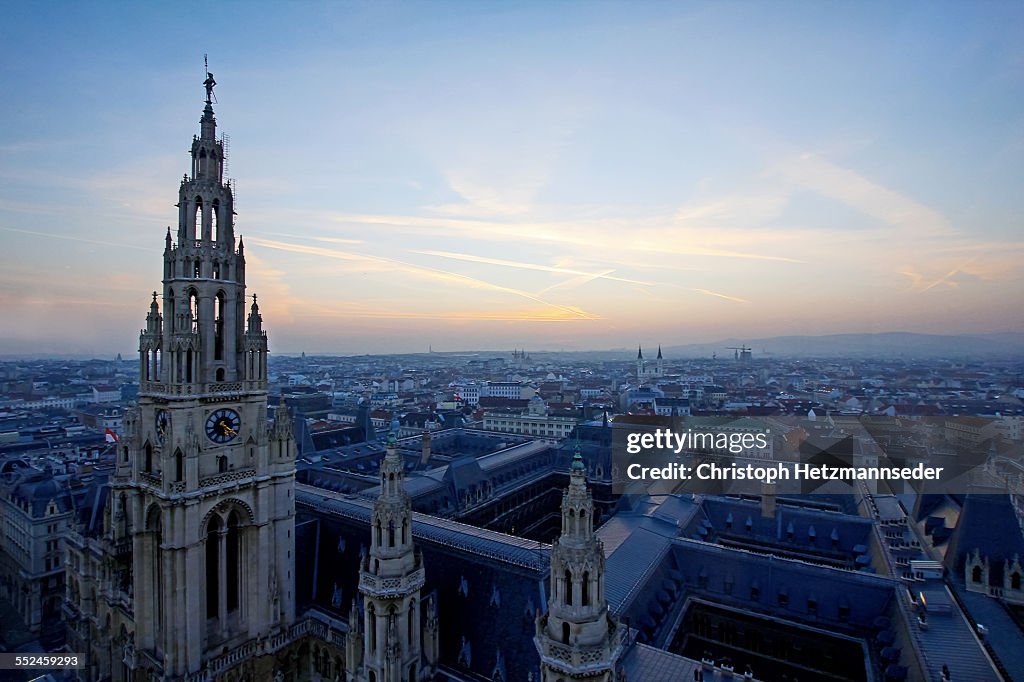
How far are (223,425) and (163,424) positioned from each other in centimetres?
275

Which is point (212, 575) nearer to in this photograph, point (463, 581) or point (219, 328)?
point (219, 328)

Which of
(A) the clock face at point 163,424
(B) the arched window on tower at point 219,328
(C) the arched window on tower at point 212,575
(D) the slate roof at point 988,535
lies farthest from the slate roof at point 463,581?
(D) the slate roof at point 988,535

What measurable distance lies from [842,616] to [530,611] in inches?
955

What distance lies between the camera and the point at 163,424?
93.7 ft

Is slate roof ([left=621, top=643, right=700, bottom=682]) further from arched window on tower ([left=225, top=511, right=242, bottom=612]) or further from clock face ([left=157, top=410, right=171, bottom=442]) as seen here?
clock face ([left=157, top=410, right=171, bottom=442])

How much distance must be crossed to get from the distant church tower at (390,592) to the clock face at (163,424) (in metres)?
11.6

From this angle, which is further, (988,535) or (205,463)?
(988,535)

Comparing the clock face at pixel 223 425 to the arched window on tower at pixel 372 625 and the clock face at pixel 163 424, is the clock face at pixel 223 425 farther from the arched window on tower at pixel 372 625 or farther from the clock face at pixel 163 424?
the arched window on tower at pixel 372 625

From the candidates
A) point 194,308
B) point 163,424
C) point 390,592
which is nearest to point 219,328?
point 194,308

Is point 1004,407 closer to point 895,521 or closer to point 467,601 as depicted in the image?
point 895,521

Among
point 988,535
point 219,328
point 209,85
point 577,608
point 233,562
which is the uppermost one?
point 209,85

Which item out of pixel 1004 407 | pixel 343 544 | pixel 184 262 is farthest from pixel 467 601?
pixel 1004 407

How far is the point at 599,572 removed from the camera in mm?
19312

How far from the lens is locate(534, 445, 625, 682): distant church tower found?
18781 mm
